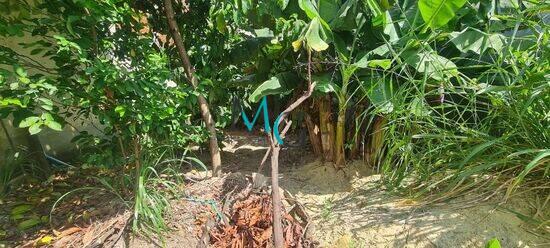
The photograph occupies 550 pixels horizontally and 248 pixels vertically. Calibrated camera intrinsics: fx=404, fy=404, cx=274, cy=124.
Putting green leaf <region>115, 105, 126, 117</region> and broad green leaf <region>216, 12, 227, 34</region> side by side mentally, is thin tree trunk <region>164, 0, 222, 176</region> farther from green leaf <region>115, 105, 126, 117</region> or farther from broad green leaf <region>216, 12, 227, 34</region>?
green leaf <region>115, 105, 126, 117</region>

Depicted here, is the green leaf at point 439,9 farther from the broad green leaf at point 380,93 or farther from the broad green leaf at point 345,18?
the broad green leaf at point 345,18

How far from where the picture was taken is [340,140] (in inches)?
124

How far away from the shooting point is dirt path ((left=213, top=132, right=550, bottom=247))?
2.07 m

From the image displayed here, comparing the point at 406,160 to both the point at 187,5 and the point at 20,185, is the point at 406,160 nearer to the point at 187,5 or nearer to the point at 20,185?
the point at 187,5

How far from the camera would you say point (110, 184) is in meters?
2.86

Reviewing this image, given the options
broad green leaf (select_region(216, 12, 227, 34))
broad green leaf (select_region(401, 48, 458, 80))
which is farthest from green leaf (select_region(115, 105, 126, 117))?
broad green leaf (select_region(401, 48, 458, 80))

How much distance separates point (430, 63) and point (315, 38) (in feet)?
2.33

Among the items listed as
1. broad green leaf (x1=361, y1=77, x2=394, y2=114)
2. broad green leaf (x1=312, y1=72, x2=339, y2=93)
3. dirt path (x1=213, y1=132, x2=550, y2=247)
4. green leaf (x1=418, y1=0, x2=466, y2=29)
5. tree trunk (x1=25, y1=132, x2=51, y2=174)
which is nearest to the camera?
dirt path (x1=213, y1=132, x2=550, y2=247)

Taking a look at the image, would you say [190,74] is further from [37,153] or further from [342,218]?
[37,153]

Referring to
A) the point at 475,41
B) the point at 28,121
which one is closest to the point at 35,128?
the point at 28,121

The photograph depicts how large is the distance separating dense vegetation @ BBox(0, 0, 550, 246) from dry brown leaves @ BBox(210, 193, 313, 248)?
403 millimetres

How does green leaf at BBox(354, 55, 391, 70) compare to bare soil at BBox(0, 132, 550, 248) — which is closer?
bare soil at BBox(0, 132, 550, 248)

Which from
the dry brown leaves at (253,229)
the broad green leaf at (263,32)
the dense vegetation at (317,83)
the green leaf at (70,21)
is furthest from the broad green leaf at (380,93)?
the green leaf at (70,21)

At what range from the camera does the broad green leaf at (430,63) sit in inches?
91.9
